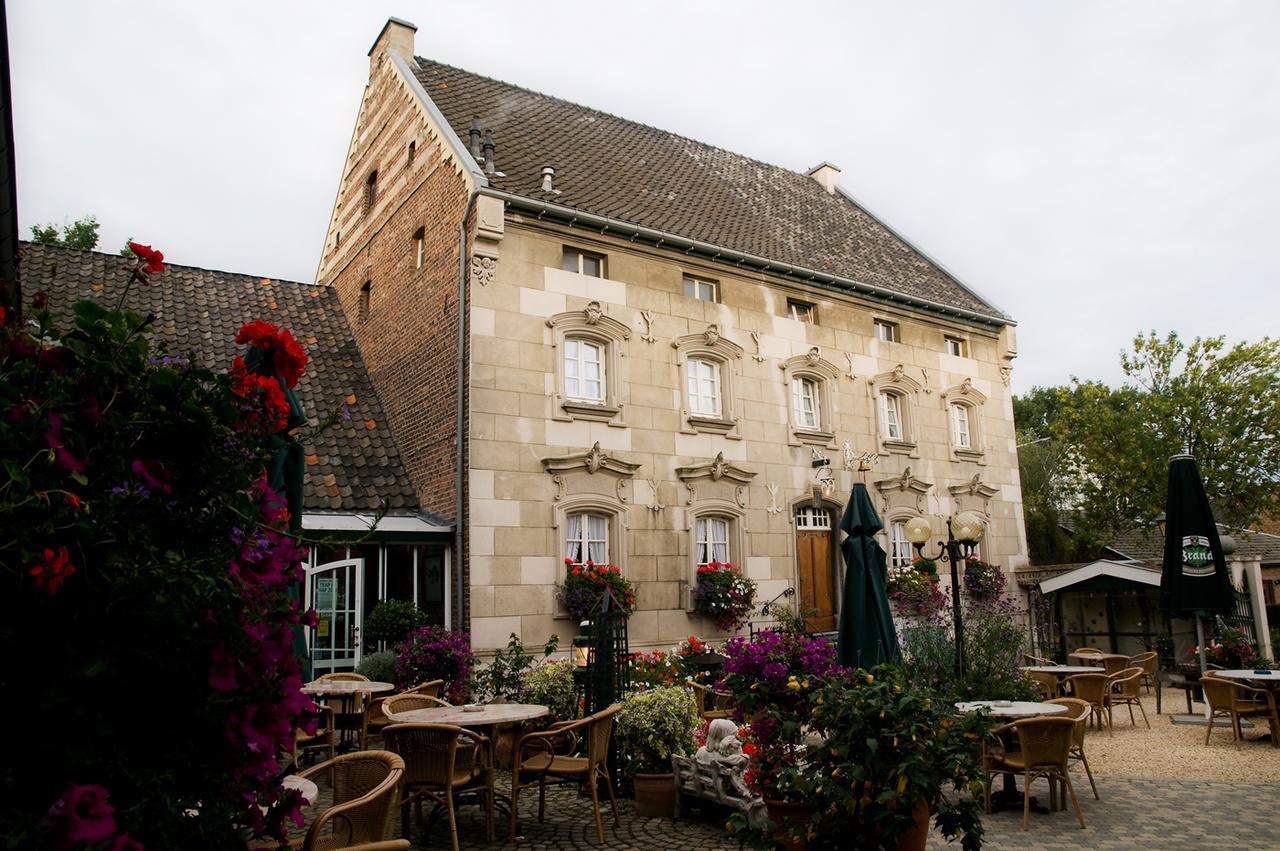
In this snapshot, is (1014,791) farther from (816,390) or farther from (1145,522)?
(1145,522)

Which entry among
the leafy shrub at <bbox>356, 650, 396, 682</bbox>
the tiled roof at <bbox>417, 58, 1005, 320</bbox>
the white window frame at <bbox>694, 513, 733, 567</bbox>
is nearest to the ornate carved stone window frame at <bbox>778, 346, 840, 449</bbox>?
the tiled roof at <bbox>417, 58, 1005, 320</bbox>

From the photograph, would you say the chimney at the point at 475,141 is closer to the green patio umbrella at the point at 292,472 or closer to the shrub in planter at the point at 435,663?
the shrub in planter at the point at 435,663

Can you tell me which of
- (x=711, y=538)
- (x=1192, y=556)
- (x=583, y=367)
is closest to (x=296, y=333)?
(x=583, y=367)

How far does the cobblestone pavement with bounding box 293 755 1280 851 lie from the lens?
6.72 metres

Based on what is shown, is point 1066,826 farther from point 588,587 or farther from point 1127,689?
point 588,587

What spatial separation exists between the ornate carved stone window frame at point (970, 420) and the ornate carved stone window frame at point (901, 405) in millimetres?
1168

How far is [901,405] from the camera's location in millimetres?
19703

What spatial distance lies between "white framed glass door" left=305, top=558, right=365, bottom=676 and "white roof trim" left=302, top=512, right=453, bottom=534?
1.79 ft

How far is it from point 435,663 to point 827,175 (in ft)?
59.6

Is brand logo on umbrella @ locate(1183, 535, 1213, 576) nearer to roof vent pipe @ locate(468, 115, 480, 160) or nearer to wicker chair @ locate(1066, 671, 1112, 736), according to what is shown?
wicker chair @ locate(1066, 671, 1112, 736)

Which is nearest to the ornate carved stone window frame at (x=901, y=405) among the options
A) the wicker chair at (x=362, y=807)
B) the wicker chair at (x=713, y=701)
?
the wicker chair at (x=713, y=701)

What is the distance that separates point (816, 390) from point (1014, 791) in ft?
35.6

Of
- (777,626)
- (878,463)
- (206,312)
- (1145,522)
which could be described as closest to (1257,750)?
(777,626)

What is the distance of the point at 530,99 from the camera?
1894cm
